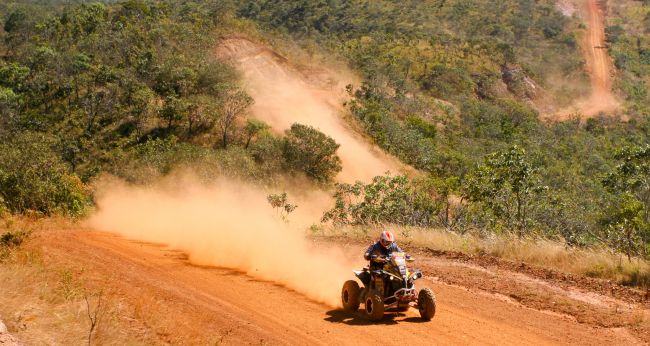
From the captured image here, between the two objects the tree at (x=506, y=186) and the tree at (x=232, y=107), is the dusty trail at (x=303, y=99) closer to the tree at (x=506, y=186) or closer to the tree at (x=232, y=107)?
the tree at (x=232, y=107)

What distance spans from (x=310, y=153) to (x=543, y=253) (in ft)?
80.4

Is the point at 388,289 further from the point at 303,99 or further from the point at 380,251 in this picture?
the point at 303,99

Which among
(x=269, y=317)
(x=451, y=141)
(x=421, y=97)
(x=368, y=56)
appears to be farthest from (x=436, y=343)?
(x=368, y=56)

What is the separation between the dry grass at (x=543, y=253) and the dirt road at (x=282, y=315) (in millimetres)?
1638

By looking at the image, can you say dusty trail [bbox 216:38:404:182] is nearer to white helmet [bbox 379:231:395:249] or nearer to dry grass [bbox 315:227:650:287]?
dry grass [bbox 315:227:650:287]

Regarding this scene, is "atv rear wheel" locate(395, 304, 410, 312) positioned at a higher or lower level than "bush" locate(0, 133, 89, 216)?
lower

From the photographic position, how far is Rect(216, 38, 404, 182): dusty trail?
46656 millimetres

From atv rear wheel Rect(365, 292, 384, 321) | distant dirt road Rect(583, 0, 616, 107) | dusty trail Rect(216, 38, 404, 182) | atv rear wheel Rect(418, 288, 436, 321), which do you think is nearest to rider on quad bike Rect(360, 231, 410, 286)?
atv rear wheel Rect(365, 292, 384, 321)

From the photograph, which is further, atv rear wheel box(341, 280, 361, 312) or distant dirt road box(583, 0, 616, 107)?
distant dirt road box(583, 0, 616, 107)

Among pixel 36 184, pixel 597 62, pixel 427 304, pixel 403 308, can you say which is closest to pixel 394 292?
pixel 403 308

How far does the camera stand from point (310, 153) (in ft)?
129

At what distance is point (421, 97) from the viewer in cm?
7212

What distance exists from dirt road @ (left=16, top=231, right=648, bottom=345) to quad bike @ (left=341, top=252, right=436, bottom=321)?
0.88 ft

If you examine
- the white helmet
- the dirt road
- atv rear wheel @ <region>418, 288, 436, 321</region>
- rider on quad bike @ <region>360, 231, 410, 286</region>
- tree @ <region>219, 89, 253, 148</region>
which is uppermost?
tree @ <region>219, 89, 253, 148</region>
